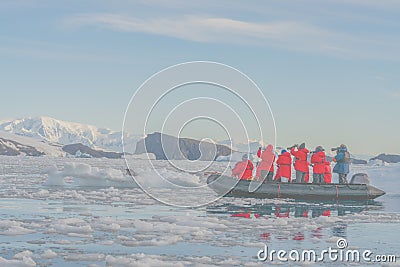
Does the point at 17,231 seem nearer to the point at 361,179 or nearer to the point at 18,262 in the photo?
the point at 18,262

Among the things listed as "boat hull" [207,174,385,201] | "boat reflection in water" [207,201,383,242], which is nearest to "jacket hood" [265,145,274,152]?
"boat hull" [207,174,385,201]

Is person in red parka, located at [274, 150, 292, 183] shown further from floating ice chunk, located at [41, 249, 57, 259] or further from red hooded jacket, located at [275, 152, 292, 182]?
floating ice chunk, located at [41, 249, 57, 259]

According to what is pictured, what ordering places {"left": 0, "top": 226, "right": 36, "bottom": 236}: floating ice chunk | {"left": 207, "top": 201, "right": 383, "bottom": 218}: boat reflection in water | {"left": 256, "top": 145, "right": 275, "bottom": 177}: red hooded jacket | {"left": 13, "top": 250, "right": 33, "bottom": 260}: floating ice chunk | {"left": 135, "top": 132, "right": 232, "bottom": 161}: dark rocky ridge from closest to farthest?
{"left": 13, "top": 250, "right": 33, "bottom": 260}: floating ice chunk < {"left": 0, "top": 226, "right": 36, "bottom": 236}: floating ice chunk < {"left": 207, "top": 201, "right": 383, "bottom": 218}: boat reflection in water < {"left": 256, "top": 145, "right": 275, "bottom": 177}: red hooded jacket < {"left": 135, "top": 132, "right": 232, "bottom": 161}: dark rocky ridge

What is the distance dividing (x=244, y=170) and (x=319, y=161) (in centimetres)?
293

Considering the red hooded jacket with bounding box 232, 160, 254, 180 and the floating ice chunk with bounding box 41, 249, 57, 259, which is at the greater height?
the red hooded jacket with bounding box 232, 160, 254, 180

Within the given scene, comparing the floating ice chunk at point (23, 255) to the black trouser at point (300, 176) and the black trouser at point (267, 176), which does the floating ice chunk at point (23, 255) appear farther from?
the black trouser at point (300, 176)

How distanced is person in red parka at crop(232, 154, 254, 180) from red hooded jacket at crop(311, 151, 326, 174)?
2423 mm

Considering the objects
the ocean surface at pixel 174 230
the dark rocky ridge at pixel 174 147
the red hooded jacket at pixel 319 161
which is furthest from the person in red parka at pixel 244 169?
the red hooded jacket at pixel 319 161

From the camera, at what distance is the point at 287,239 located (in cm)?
1288

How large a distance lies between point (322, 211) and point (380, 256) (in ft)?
25.6

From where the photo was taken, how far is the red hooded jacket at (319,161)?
76.4 feet

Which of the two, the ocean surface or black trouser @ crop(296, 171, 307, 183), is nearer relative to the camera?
the ocean surface

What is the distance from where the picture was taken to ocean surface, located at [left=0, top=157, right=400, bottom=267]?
416 inches

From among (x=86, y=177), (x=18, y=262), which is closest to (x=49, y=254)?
(x=18, y=262)
